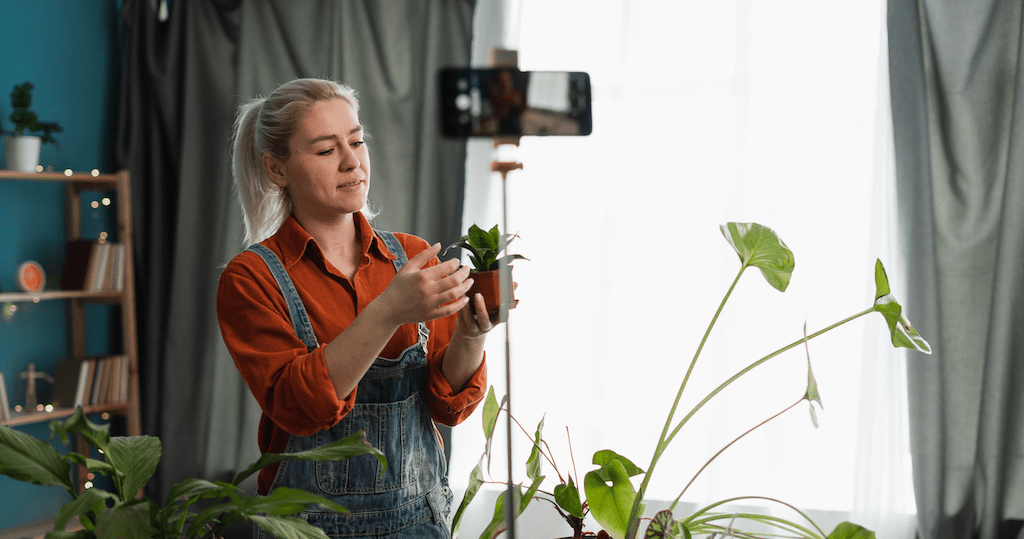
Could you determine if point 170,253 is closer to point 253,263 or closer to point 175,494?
point 253,263

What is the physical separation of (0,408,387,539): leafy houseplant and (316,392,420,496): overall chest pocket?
0.85 feet

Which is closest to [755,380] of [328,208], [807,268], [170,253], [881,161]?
[807,268]

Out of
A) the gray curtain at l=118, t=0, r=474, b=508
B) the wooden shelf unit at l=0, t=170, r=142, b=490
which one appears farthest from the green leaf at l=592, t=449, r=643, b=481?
the wooden shelf unit at l=0, t=170, r=142, b=490

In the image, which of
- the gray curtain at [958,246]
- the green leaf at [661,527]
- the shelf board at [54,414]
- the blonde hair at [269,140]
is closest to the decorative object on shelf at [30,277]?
the shelf board at [54,414]

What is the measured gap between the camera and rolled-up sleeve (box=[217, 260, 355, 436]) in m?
0.87

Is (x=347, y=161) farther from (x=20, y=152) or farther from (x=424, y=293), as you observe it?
(x=20, y=152)

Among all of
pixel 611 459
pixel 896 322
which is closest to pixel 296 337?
pixel 611 459

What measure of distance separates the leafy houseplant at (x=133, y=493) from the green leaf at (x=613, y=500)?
0.44 metres

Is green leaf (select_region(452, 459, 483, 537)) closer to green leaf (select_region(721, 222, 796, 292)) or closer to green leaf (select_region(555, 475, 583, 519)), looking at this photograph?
green leaf (select_region(555, 475, 583, 519))

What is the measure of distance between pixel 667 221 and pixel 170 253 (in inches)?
83.1

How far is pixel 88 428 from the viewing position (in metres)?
0.75

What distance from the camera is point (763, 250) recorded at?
0.98 m

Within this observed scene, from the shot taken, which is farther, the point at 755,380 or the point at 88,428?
the point at 755,380

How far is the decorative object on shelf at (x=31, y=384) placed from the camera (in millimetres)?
2529
